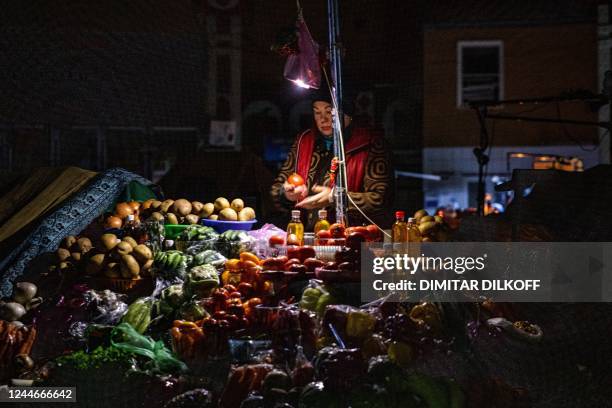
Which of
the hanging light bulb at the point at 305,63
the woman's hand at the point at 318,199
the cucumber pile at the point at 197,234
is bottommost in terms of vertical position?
the cucumber pile at the point at 197,234

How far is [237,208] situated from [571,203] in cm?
226

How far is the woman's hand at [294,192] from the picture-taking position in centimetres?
436

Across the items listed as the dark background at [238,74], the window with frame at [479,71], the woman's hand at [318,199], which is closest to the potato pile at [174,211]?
the woman's hand at [318,199]

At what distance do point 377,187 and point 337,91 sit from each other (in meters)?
0.87

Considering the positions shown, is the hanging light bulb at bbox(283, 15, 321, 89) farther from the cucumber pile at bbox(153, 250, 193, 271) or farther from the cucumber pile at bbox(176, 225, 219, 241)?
the cucumber pile at bbox(153, 250, 193, 271)

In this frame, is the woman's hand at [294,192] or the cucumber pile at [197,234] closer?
the cucumber pile at [197,234]

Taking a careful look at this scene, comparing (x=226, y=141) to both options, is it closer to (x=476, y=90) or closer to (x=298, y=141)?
(x=298, y=141)

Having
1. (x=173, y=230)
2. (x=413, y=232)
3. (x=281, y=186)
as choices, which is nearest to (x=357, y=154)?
(x=281, y=186)

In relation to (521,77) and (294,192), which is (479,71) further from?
(294,192)

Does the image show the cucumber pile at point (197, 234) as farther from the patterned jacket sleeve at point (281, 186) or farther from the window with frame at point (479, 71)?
the window with frame at point (479, 71)

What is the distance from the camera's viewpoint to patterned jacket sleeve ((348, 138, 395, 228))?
15.3 feet

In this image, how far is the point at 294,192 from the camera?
4359mm

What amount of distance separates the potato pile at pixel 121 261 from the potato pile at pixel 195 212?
0.55 metres

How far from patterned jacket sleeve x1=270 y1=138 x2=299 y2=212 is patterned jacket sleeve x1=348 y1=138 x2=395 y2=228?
1.65ft
